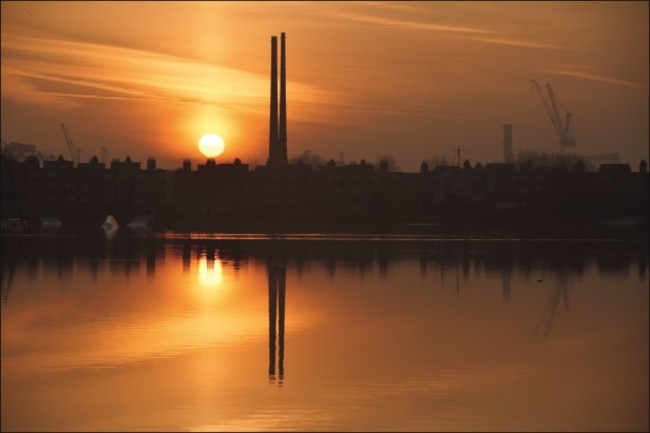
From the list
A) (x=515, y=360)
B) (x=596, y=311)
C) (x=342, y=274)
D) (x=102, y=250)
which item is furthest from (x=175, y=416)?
(x=102, y=250)

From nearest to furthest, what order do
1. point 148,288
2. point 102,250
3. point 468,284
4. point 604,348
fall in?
point 604,348
point 148,288
point 468,284
point 102,250

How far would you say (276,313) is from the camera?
38406 millimetres

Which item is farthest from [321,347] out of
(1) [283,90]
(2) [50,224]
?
(1) [283,90]

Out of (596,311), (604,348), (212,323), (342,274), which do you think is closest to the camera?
(604,348)

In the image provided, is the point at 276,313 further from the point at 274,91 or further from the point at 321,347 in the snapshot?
the point at 274,91

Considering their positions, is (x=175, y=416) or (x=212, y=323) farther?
(x=212, y=323)

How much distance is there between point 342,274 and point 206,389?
30726 mm

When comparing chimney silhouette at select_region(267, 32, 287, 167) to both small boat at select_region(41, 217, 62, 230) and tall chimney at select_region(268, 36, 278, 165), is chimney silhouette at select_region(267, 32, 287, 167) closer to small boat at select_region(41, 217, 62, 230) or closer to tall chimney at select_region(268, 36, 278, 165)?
tall chimney at select_region(268, 36, 278, 165)

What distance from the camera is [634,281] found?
53.6 m

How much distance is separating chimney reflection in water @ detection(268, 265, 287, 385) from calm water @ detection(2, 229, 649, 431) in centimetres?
10

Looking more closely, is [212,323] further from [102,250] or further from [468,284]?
[102,250]

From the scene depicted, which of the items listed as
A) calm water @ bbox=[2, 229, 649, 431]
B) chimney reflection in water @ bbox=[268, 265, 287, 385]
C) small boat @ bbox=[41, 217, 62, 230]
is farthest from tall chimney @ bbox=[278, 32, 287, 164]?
chimney reflection in water @ bbox=[268, 265, 287, 385]

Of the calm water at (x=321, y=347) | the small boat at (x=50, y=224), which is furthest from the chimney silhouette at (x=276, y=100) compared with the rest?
the calm water at (x=321, y=347)

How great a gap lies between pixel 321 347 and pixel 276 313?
745 centimetres
